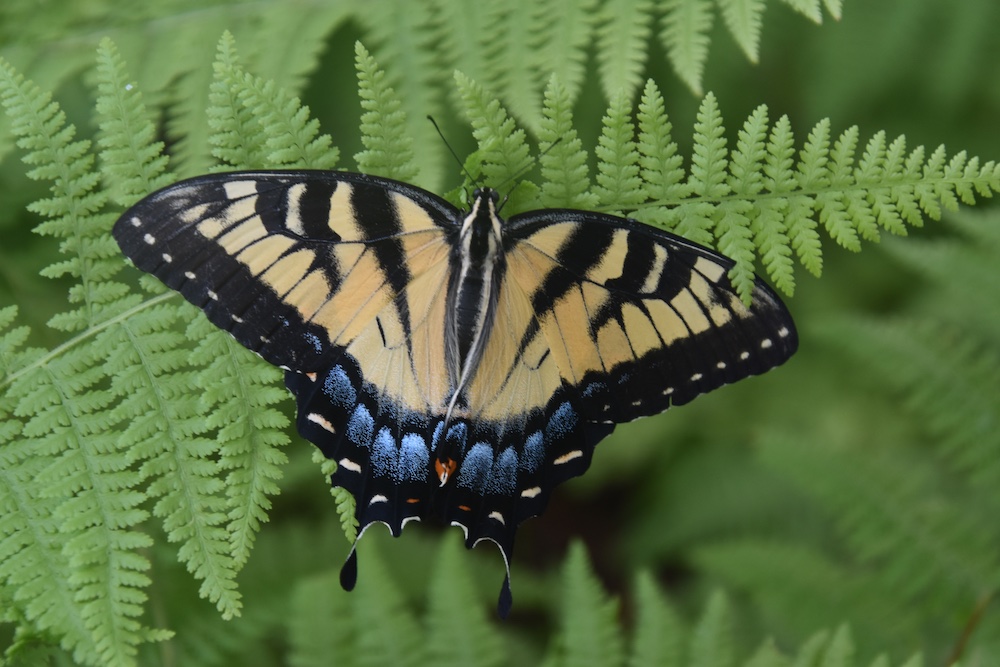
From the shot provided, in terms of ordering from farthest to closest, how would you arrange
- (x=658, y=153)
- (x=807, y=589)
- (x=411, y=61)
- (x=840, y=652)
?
(x=807, y=589)
(x=411, y=61)
(x=840, y=652)
(x=658, y=153)

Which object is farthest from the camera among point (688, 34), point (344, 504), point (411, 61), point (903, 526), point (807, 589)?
point (807, 589)

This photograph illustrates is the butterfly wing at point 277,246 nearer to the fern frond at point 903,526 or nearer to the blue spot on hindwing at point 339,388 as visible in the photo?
the blue spot on hindwing at point 339,388

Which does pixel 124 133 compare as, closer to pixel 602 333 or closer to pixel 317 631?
pixel 602 333

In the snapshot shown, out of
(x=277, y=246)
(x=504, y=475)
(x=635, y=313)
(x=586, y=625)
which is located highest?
(x=277, y=246)

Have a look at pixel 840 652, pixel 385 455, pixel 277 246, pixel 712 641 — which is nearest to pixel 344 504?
pixel 385 455

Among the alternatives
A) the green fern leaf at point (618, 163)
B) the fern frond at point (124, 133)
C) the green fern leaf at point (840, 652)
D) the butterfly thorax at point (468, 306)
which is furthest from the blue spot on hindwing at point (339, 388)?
the green fern leaf at point (840, 652)

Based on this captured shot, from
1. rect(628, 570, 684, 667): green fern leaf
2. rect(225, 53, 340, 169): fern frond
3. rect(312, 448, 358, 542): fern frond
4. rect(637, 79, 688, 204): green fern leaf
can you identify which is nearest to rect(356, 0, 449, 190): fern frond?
rect(225, 53, 340, 169): fern frond

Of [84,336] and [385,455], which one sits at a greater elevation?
[84,336]
